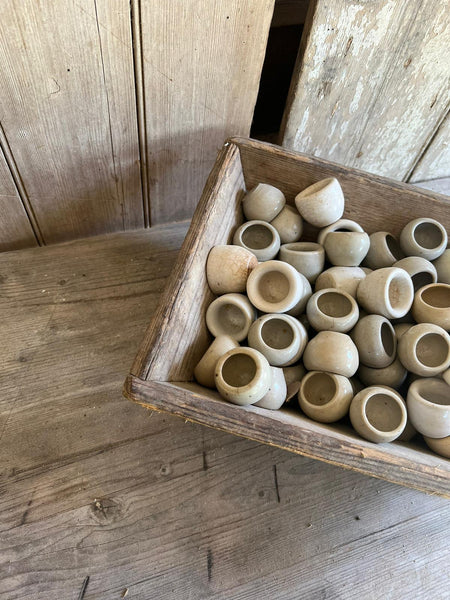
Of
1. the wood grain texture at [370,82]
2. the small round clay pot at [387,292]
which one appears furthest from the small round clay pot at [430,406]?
the wood grain texture at [370,82]

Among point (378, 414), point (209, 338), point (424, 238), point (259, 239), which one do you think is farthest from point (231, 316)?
point (424, 238)

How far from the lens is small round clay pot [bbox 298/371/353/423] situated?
26.3 inches

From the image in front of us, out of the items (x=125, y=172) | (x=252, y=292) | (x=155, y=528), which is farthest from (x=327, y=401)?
(x=125, y=172)

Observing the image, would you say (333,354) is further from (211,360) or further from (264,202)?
(264,202)

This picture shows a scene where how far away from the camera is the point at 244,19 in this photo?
2.27ft

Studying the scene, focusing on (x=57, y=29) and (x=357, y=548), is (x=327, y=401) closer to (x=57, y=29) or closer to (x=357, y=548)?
(x=357, y=548)

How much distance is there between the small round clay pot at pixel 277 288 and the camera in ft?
2.38

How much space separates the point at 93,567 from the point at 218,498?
203 mm

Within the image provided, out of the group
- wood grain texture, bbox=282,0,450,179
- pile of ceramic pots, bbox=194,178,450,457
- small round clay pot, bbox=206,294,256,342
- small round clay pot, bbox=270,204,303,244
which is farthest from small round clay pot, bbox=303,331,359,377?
wood grain texture, bbox=282,0,450,179

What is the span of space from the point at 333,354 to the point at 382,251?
25cm

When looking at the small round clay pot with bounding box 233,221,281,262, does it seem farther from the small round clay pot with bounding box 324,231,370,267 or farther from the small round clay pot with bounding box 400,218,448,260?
the small round clay pot with bounding box 400,218,448,260

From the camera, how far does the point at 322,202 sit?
2.59 ft

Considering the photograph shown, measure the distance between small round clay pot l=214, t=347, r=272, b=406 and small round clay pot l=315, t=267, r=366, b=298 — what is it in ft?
0.69

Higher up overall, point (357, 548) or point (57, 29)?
point (57, 29)
